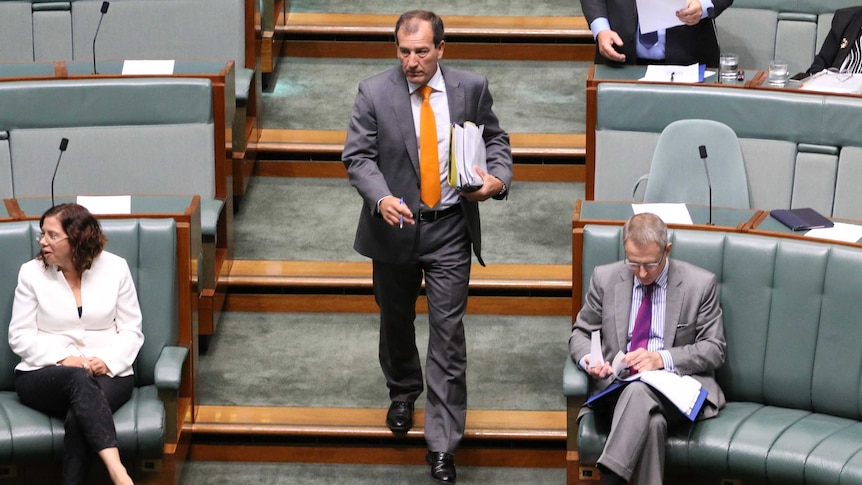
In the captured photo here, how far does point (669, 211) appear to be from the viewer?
2.39 m

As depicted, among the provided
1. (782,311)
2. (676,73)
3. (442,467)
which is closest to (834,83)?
(676,73)

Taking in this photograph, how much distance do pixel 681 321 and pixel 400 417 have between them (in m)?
0.54

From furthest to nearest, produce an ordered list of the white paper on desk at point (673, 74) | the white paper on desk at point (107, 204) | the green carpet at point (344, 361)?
1. the white paper on desk at point (673, 74)
2. the green carpet at point (344, 361)
3. the white paper on desk at point (107, 204)

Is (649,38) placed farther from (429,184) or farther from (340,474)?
(340,474)

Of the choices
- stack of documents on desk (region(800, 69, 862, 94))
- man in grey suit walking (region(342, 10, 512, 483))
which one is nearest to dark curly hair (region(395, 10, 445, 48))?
man in grey suit walking (region(342, 10, 512, 483))

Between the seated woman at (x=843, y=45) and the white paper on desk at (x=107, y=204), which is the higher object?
the seated woman at (x=843, y=45)

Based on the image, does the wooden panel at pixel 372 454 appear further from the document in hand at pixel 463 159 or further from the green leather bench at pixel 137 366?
the document in hand at pixel 463 159

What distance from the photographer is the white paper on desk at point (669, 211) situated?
7.71 feet

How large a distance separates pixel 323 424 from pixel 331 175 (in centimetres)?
92

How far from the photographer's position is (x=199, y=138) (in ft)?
9.12

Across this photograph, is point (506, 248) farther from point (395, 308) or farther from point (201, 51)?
point (201, 51)

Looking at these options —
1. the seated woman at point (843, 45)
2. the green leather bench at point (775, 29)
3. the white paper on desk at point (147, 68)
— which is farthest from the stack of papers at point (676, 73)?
the white paper on desk at point (147, 68)

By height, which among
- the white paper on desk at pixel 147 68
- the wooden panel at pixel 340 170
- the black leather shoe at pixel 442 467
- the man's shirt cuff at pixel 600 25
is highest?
the man's shirt cuff at pixel 600 25

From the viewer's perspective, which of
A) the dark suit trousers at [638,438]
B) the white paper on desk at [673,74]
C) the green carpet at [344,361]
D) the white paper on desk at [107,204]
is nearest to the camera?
the dark suit trousers at [638,438]
